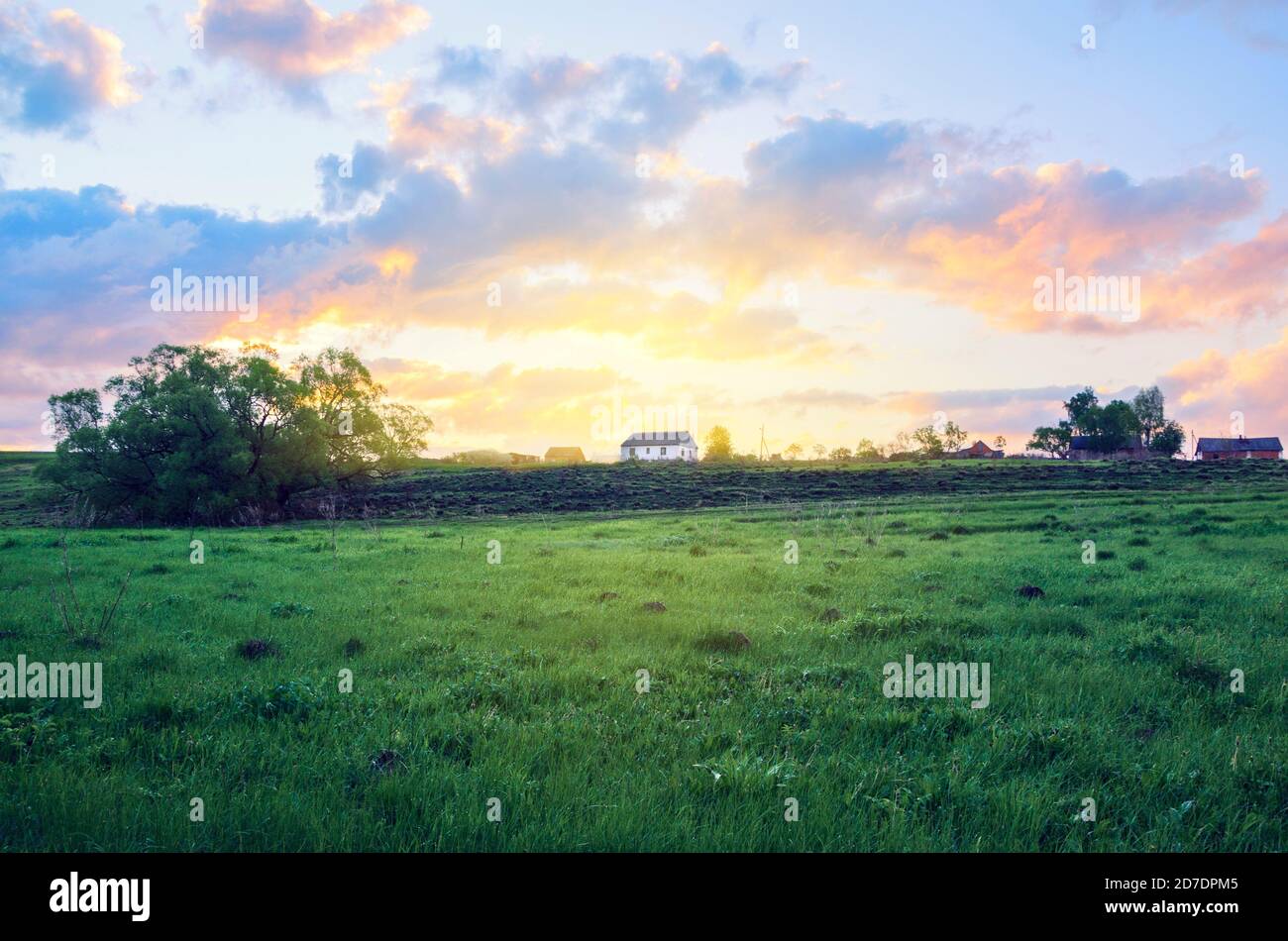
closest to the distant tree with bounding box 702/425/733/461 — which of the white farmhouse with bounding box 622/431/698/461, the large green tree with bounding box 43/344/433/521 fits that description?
the white farmhouse with bounding box 622/431/698/461

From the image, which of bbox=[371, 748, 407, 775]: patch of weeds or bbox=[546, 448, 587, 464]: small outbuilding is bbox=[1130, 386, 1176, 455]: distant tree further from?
bbox=[371, 748, 407, 775]: patch of weeds

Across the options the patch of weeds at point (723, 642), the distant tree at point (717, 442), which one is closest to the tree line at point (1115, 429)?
the distant tree at point (717, 442)

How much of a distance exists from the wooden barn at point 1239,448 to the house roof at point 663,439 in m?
107

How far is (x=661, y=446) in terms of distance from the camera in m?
170

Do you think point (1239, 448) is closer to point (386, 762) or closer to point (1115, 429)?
point (1115, 429)

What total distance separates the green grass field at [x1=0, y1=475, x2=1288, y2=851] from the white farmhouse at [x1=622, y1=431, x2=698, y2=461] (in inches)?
6019

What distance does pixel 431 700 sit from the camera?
7.09 m

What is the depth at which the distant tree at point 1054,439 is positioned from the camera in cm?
12650

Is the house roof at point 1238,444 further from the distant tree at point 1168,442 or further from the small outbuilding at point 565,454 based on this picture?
the small outbuilding at point 565,454

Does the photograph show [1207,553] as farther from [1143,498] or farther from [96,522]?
[96,522]

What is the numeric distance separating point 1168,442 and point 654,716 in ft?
465

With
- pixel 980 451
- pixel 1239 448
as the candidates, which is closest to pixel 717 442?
pixel 980 451

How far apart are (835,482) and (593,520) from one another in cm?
3380
